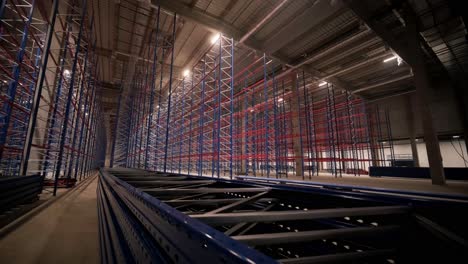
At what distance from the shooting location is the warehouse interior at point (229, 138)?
1.50 m

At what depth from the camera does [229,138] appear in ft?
36.9

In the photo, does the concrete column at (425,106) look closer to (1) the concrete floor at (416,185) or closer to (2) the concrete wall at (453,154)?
(1) the concrete floor at (416,185)

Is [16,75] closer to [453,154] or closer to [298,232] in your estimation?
[298,232]

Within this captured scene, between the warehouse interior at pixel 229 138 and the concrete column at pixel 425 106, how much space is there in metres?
0.04

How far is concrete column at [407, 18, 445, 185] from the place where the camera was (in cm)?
775

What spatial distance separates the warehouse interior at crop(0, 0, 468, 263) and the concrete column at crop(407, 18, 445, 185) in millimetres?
44

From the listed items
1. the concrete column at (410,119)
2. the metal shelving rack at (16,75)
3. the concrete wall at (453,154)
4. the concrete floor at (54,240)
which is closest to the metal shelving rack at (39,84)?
the metal shelving rack at (16,75)

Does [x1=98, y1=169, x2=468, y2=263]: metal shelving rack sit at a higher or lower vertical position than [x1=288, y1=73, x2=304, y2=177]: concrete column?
lower

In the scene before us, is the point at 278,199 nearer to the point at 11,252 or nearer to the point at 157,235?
the point at 157,235

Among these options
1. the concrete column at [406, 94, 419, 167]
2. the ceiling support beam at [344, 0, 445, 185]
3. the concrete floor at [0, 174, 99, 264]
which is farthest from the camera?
the concrete column at [406, 94, 419, 167]

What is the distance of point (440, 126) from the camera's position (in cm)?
1519

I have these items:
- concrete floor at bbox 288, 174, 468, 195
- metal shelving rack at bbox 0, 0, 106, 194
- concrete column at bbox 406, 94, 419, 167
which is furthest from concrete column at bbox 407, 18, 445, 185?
metal shelving rack at bbox 0, 0, 106, 194

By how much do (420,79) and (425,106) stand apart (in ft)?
3.79

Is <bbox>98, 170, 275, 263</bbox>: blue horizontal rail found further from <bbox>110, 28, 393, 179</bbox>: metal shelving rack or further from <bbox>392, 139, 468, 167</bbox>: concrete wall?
<bbox>392, 139, 468, 167</bbox>: concrete wall
